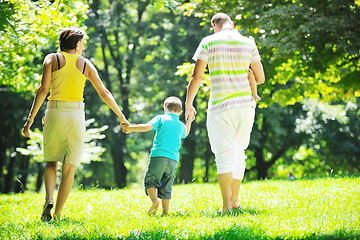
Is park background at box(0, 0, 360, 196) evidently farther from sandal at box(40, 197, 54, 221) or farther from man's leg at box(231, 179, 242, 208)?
sandal at box(40, 197, 54, 221)

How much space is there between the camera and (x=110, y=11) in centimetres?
2147

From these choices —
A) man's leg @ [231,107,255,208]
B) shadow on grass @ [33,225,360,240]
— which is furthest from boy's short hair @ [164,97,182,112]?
shadow on grass @ [33,225,360,240]

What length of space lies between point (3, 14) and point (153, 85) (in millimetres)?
13589

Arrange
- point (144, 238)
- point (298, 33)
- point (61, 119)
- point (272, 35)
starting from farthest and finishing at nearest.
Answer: point (272, 35) < point (298, 33) < point (61, 119) < point (144, 238)

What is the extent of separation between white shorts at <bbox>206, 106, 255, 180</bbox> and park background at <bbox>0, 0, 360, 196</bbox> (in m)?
3.55

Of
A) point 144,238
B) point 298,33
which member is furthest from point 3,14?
point 298,33

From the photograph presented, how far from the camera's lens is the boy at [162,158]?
5.12 meters

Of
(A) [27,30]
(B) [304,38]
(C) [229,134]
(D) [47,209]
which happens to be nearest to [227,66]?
(C) [229,134]

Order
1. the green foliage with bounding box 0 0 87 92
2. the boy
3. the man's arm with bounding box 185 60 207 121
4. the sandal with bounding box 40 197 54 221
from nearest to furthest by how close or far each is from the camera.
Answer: the sandal with bounding box 40 197 54 221
the man's arm with bounding box 185 60 207 121
the boy
the green foliage with bounding box 0 0 87 92

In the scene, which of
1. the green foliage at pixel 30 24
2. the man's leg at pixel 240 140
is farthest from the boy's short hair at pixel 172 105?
the green foliage at pixel 30 24

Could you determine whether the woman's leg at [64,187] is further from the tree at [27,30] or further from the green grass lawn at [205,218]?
the tree at [27,30]

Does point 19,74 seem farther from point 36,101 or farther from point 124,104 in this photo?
point 124,104

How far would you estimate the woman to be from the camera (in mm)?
4703

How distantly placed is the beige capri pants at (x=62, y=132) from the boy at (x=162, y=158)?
75cm
